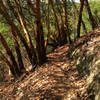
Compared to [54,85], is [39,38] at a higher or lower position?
higher

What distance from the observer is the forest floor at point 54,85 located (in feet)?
20.9

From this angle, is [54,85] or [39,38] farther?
[39,38]

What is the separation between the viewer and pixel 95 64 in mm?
6531

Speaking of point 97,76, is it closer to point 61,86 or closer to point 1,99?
point 61,86

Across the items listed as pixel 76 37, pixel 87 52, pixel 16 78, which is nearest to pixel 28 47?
pixel 16 78

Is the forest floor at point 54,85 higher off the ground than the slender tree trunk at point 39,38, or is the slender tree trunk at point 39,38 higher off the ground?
the slender tree trunk at point 39,38

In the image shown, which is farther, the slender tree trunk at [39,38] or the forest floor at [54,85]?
the slender tree trunk at [39,38]

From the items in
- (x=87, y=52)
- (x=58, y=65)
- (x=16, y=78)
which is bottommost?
(x=16, y=78)

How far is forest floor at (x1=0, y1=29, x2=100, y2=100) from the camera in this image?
6.36m

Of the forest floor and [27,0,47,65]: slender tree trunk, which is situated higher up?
[27,0,47,65]: slender tree trunk

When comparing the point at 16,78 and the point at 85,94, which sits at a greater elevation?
the point at 85,94

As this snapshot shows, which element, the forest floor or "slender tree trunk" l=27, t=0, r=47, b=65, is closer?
the forest floor

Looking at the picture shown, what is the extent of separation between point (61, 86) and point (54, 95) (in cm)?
47

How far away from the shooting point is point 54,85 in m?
6.96
